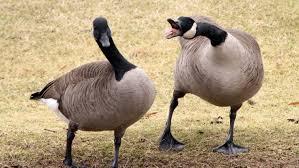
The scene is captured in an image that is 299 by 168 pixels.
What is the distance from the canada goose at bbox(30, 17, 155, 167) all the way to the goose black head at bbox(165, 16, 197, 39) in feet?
2.07

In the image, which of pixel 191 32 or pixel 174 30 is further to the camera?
pixel 191 32

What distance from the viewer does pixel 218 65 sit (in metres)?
6.99

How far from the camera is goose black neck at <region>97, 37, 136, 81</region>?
627cm

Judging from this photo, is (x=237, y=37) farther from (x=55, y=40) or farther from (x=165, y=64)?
(x=55, y=40)

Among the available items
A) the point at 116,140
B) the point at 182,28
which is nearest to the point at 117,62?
the point at 182,28

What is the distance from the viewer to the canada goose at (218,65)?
685cm

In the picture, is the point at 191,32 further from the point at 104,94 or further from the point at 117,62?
the point at 104,94

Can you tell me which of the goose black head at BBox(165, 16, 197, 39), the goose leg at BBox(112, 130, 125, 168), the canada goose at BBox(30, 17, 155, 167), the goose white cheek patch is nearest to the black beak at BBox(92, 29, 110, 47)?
the canada goose at BBox(30, 17, 155, 167)

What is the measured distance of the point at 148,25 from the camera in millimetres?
16375

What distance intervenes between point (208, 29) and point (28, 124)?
4343 mm

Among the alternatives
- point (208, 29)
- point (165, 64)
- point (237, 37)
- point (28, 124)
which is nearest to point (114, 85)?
point (208, 29)

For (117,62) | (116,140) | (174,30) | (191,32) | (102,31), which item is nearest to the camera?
(102,31)

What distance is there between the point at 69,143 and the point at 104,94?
1.00 metres

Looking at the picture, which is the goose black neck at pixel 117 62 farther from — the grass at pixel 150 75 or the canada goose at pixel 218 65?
the grass at pixel 150 75
